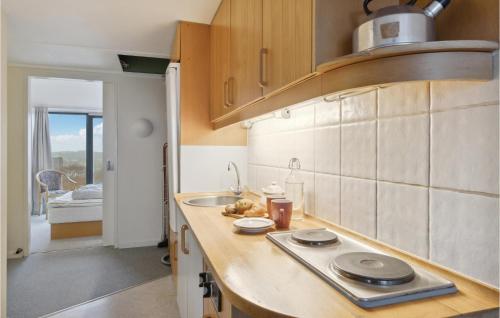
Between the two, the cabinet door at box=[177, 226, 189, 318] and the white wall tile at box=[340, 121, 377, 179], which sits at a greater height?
the white wall tile at box=[340, 121, 377, 179]

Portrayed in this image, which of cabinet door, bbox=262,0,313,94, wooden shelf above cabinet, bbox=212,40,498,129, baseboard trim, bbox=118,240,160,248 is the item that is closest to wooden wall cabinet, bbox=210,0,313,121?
cabinet door, bbox=262,0,313,94

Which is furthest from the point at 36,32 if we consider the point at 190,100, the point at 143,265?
the point at 143,265

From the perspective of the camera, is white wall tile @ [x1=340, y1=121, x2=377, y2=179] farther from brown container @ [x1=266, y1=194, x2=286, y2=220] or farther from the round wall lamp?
the round wall lamp

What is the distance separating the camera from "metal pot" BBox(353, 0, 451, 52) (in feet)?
2.28

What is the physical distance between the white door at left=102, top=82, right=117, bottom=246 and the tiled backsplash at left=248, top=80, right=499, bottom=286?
3071 mm

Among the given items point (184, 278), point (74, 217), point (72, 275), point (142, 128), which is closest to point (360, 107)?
point (184, 278)

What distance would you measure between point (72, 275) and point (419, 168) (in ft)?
10.5

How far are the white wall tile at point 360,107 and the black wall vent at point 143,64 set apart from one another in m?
2.61

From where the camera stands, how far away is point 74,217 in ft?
14.1

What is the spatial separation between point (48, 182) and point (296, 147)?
6.47 meters

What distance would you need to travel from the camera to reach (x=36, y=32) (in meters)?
2.47

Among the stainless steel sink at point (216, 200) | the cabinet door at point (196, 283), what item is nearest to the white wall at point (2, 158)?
the stainless steel sink at point (216, 200)

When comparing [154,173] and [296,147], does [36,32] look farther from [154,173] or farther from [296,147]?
[296,147]

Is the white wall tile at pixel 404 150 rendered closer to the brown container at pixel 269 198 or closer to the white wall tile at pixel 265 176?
the brown container at pixel 269 198
